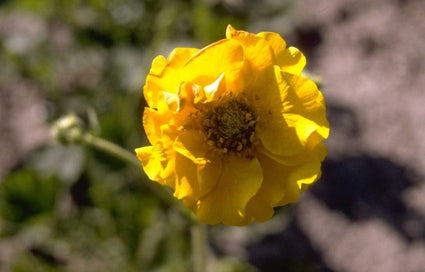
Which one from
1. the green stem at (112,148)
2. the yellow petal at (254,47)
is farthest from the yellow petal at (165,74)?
the green stem at (112,148)

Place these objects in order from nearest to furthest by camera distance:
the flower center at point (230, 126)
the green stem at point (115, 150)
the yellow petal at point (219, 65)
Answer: the yellow petal at point (219, 65) → the flower center at point (230, 126) → the green stem at point (115, 150)

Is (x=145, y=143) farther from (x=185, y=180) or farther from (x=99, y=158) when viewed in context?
(x=185, y=180)

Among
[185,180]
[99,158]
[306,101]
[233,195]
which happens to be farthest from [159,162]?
[99,158]

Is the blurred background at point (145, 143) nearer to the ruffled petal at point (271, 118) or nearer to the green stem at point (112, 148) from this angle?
the green stem at point (112, 148)

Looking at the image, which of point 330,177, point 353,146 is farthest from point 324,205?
point 353,146

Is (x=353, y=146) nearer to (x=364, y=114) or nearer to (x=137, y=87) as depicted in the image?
(x=364, y=114)

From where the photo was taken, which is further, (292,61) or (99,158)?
(99,158)
